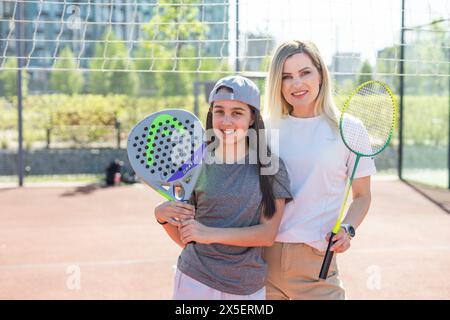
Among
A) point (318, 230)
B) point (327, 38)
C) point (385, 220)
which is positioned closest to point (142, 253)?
point (327, 38)

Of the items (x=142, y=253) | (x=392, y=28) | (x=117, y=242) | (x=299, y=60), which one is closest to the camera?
(x=299, y=60)

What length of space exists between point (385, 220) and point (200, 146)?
6.03 m

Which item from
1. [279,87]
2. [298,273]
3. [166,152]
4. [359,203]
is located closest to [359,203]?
[359,203]

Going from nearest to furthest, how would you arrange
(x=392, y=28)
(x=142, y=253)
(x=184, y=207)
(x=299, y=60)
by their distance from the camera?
(x=184, y=207), (x=299, y=60), (x=392, y=28), (x=142, y=253)

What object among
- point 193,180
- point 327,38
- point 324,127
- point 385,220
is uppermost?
point 327,38

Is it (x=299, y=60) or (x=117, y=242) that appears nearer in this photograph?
(x=299, y=60)

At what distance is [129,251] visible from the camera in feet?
19.6

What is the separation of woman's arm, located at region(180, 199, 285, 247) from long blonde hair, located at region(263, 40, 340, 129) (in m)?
0.39

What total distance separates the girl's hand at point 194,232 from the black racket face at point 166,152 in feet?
0.36

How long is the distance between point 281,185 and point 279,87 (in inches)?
15.6

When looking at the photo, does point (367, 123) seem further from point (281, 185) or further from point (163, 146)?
point (163, 146)

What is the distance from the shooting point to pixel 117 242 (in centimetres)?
640

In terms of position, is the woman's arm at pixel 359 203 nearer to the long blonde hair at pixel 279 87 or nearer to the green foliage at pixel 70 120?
the long blonde hair at pixel 279 87
